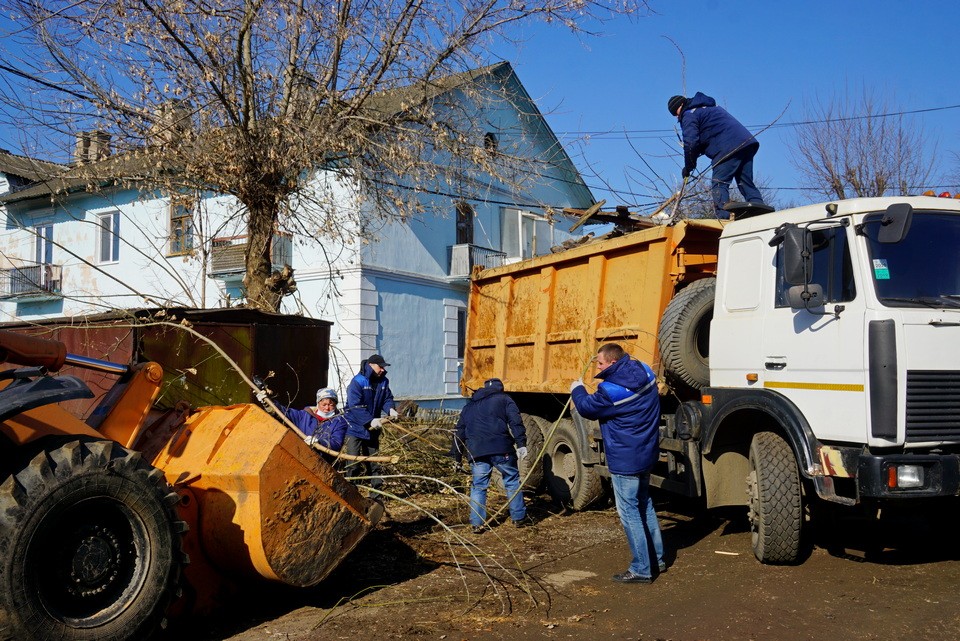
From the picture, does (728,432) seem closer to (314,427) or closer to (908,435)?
(908,435)

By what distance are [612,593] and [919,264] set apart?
305 centimetres

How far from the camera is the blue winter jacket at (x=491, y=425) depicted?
323 inches

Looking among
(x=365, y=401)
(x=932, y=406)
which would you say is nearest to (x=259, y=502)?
(x=932, y=406)

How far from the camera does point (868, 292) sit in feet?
18.5

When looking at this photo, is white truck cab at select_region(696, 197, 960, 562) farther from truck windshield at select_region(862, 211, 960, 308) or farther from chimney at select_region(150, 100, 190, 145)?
chimney at select_region(150, 100, 190, 145)

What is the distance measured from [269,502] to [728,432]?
3.69 m

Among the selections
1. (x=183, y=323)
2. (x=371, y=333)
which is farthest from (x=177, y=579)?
(x=371, y=333)

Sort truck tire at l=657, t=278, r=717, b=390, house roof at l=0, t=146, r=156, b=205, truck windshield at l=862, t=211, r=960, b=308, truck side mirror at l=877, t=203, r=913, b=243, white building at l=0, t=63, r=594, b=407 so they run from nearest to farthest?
truck side mirror at l=877, t=203, r=913, b=243 < truck windshield at l=862, t=211, r=960, b=308 < truck tire at l=657, t=278, r=717, b=390 < house roof at l=0, t=146, r=156, b=205 < white building at l=0, t=63, r=594, b=407

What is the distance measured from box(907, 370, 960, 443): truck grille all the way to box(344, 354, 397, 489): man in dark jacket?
4.67m

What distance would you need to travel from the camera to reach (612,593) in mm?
5883

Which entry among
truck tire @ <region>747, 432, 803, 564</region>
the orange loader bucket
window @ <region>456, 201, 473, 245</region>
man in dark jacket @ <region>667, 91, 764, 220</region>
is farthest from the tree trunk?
window @ <region>456, 201, 473, 245</region>

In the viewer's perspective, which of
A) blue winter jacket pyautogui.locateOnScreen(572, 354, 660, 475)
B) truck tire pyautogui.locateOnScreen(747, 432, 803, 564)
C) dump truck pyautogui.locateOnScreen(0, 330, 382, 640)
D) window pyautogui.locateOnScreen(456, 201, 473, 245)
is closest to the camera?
dump truck pyautogui.locateOnScreen(0, 330, 382, 640)

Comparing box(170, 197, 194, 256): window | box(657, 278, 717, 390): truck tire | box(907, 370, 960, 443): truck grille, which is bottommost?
box(907, 370, 960, 443): truck grille

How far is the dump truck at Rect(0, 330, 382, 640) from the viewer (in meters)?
4.04
